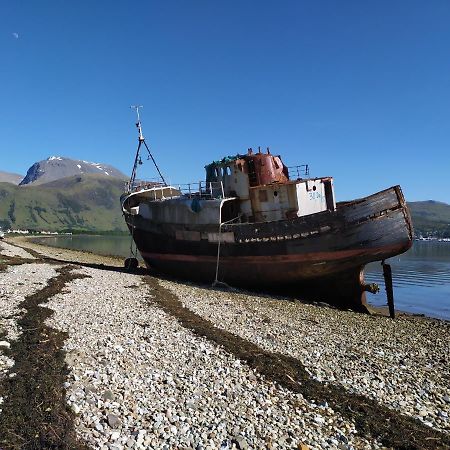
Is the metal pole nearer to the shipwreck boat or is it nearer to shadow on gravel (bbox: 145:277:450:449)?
the shipwreck boat

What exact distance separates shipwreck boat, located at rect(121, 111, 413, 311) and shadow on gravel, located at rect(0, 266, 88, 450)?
49.4 feet

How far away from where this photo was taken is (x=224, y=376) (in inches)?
395

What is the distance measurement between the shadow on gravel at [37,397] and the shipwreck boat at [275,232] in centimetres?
1505

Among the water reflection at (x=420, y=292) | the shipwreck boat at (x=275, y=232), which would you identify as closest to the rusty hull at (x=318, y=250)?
the shipwreck boat at (x=275, y=232)

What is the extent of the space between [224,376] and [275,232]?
1514cm

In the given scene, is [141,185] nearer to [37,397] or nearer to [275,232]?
[275,232]

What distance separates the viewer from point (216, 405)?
8484mm

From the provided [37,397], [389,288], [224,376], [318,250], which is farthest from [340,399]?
[389,288]

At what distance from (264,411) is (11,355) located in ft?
21.1

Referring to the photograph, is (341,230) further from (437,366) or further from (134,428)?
(134,428)

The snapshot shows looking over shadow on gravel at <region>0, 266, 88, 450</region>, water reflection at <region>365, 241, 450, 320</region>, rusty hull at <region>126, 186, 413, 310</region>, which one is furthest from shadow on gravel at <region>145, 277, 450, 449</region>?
water reflection at <region>365, 241, 450, 320</region>

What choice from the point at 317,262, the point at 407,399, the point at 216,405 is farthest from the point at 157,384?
the point at 317,262

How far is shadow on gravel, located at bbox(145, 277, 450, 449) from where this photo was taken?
7.94 metres

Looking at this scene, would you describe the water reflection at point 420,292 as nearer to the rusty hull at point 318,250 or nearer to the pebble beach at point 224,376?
the rusty hull at point 318,250
